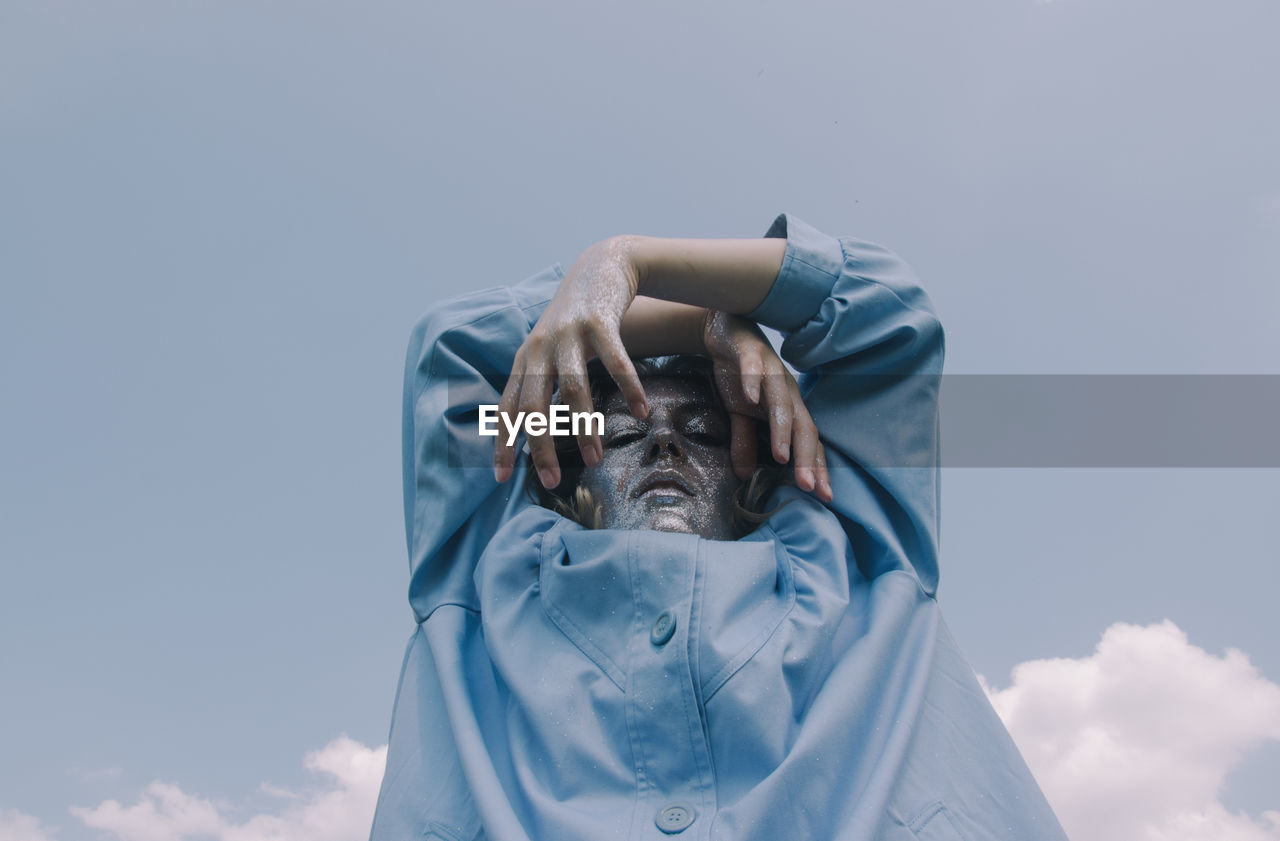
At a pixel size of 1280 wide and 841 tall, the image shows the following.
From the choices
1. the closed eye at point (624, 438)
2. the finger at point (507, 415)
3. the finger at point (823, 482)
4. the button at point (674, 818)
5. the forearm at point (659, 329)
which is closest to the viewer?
the button at point (674, 818)

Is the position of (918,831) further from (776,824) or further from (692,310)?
(692,310)

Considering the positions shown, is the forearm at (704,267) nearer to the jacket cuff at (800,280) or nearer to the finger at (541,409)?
the jacket cuff at (800,280)

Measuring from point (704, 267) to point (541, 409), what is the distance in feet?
1.88

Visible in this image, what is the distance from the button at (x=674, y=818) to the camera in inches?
66.6

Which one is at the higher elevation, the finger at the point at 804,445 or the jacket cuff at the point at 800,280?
the jacket cuff at the point at 800,280

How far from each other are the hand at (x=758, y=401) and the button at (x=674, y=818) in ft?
2.73

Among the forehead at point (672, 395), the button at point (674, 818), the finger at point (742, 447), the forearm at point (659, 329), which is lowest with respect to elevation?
the button at point (674, 818)

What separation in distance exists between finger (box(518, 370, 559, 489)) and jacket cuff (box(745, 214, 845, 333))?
24.3 inches

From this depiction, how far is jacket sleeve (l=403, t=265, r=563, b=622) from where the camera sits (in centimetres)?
248

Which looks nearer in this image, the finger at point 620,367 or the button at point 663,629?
the button at point 663,629

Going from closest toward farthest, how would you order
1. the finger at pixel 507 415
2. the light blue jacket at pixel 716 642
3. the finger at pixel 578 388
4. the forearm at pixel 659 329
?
the light blue jacket at pixel 716 642 → the finger at pixel 578 388 → the finger at pixel 507 415 → the forearm at pixel 659 329

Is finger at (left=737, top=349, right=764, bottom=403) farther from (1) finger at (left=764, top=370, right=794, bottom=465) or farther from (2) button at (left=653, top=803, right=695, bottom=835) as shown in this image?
(2) button at (left=653, top=803, right=695, bottom=835)

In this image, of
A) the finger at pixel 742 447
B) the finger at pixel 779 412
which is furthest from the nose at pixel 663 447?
the finger at pixel 779 412

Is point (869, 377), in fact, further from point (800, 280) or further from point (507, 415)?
point (507, 415)
